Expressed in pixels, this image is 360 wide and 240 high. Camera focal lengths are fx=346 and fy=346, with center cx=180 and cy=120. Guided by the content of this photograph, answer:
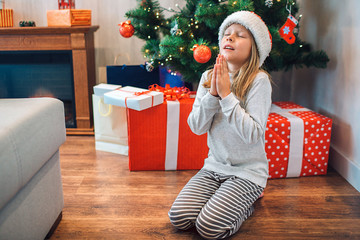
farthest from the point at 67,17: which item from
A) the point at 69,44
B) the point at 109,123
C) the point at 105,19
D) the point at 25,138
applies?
the point at 25,138

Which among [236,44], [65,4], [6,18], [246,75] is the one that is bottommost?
[246,75]

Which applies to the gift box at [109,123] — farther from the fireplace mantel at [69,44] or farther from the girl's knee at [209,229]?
the girl's knee at [209,229]

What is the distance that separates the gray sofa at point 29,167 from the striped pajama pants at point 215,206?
1.55 feet

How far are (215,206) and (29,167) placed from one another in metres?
0.68

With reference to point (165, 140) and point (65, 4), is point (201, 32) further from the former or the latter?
point (65, 4)

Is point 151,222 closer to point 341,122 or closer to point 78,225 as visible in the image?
point 78,225

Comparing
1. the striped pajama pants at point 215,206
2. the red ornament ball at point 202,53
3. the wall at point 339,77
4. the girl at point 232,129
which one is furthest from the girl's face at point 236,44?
the wall at point 339,77

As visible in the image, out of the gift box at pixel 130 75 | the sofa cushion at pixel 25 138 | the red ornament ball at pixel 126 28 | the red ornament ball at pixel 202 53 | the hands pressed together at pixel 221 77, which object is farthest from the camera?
the gift box at pixel 130 75

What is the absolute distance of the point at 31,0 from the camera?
2.63m

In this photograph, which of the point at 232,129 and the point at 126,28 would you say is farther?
the point at 126,28

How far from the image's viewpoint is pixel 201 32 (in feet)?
6.53

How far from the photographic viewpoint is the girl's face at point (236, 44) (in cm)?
134

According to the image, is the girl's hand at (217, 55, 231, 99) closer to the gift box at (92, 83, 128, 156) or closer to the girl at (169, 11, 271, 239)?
the girl at (169, 11, 271, 239)

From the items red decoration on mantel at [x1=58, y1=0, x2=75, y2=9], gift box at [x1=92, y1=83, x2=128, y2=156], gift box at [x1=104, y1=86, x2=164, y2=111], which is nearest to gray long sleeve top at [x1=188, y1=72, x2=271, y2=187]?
gift box at [x1=104, y1=86, x2=164, y2=111]
